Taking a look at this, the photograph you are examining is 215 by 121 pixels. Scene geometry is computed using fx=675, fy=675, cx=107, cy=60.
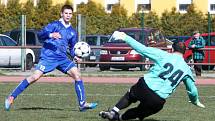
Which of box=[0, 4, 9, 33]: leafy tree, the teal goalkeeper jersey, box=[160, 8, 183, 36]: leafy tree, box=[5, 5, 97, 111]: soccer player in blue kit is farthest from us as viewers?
box=[160, 8, 183, 36]: leafy tree

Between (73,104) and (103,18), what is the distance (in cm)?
2732

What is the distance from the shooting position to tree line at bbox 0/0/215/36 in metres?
37.7

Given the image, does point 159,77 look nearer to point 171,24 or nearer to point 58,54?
point 58,54

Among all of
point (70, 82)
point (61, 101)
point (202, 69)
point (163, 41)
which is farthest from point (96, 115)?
point (163, 41)

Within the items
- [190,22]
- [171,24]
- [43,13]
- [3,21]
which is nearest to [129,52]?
[190,22]

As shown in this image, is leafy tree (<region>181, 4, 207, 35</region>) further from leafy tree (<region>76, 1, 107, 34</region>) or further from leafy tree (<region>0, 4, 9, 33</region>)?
leafy tree (<region>0, 4, 9, 33</region>)

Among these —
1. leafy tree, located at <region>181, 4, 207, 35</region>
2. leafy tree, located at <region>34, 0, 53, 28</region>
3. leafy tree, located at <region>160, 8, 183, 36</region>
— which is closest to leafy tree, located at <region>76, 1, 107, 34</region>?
leafy tree, located at <region>34, 0, 53, 28</region>

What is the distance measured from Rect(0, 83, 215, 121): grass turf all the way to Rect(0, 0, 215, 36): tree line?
17.5m

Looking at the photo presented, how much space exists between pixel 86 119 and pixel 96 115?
24.6 inches

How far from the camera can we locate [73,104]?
12.7 meters

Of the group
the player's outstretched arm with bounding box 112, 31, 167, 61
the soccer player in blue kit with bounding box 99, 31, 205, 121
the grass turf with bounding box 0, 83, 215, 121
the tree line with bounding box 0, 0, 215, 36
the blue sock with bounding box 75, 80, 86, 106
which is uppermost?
the tree line with bounding box 0, 0, 215, 36

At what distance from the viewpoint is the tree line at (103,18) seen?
3772 centimetres

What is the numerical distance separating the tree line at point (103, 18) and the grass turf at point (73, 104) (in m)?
17.5

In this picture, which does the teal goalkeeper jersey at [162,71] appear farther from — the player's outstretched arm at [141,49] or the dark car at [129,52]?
the dark car at [129,52]
